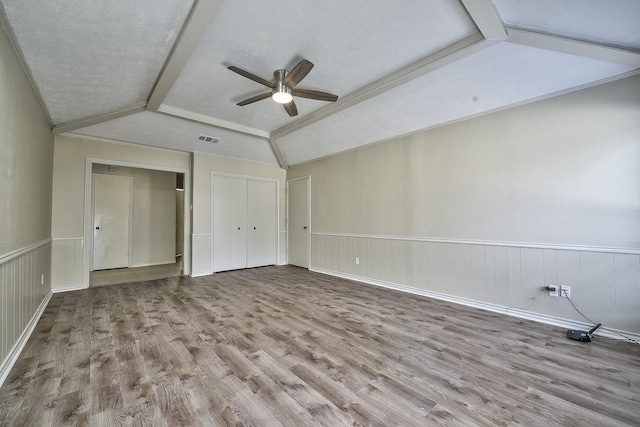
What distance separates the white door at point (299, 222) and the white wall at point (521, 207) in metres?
1.72

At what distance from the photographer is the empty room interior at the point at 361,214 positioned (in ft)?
5.69

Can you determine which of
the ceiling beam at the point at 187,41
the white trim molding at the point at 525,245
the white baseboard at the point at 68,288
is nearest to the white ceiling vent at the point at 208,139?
the ceiling beam at the point at 187,41

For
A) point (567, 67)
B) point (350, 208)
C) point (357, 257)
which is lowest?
point (357, 257)

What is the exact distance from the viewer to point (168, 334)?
8.30ft

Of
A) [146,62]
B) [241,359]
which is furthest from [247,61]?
[241,359]

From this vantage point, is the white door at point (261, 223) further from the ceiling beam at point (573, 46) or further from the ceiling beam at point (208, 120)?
the ceiling beam at point (573, 46)

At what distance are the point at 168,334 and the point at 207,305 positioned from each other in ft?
2.90

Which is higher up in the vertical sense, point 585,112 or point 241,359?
point 585,112

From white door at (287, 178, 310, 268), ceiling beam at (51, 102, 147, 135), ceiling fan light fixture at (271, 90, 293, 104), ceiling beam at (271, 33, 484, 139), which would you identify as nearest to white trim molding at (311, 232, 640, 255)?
white door at (287, 178, 310, 268)

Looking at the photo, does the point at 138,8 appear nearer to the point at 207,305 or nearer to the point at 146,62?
the point at 146,62

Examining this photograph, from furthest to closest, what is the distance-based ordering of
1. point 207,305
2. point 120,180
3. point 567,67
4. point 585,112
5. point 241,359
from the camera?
point 120,180 → point 207,305 → point 585,112 → point 567,67 → point 241,359

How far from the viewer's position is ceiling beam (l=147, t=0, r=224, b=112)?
1.91 meters

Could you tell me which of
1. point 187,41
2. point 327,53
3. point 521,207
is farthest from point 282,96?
point 521,207

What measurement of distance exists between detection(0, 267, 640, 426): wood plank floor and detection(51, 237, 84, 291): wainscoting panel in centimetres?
99
